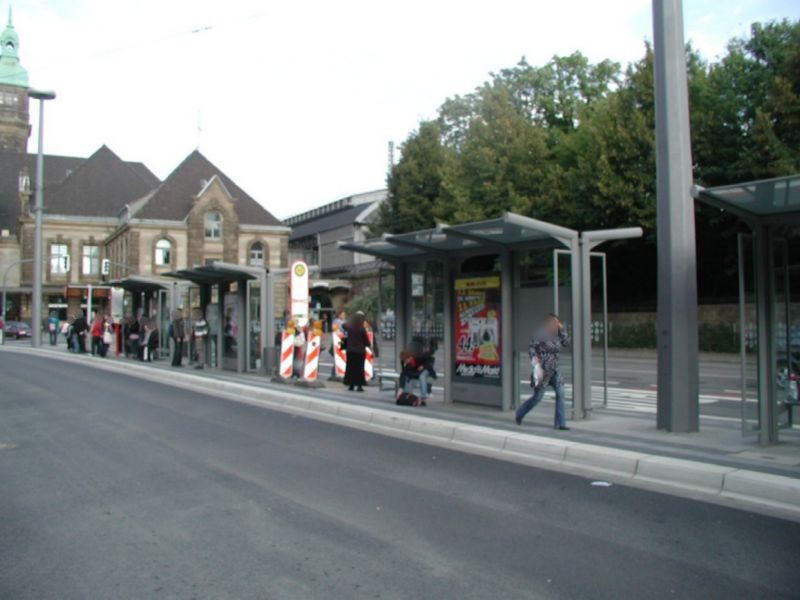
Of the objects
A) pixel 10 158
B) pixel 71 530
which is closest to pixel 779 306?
pixel 71 530

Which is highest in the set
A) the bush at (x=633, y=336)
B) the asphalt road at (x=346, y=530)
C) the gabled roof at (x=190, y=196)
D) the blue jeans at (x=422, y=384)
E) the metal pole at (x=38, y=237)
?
the gabled roof at (x=190, y=196)

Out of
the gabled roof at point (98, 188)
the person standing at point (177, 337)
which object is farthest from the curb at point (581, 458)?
the gabled roof at point (98, 188)

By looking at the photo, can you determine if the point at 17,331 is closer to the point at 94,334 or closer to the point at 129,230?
the point at 129,230

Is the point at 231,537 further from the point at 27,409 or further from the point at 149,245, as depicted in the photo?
the point at 149,245

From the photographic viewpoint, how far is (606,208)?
3250 centimetres

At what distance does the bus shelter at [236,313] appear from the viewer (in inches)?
802

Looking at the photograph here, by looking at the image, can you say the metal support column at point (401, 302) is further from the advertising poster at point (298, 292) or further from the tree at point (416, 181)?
the tree at point (416, 181)

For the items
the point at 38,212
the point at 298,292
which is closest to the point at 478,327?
the point at 298,292

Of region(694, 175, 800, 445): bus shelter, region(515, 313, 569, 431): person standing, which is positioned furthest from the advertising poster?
region(694, 175, 800, 445): bus shelter

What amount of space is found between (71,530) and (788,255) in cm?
839

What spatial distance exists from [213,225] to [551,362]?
200ft

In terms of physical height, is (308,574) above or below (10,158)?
below

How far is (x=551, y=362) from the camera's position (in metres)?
10.6

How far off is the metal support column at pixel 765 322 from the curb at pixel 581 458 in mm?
1743
